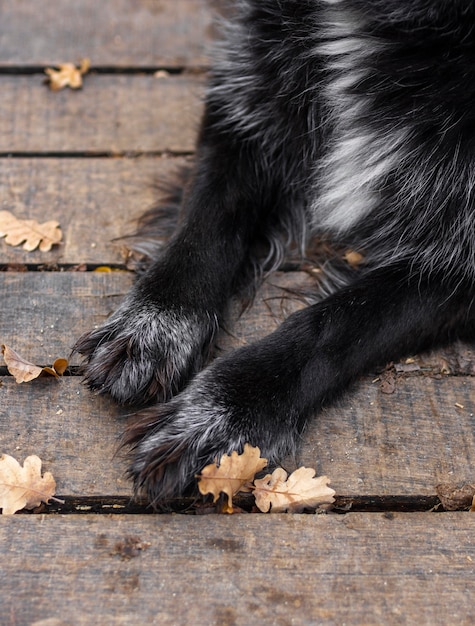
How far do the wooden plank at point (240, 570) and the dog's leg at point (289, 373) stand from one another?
13 cm

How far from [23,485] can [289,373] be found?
645 millimetres

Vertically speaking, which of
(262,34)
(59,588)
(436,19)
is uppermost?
(436,19)

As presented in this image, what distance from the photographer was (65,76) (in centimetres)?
276

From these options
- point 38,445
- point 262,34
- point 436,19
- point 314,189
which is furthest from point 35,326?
point 436,19

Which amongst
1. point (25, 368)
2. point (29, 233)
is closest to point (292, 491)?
point (25, 368)

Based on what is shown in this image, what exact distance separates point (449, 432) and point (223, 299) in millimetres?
676

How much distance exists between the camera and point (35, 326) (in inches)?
77.7

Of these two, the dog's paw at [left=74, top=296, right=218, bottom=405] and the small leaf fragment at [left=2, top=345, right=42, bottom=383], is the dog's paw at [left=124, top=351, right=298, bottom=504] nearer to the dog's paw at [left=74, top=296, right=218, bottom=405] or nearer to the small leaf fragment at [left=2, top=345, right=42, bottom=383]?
the dog's paw at [left=74, top=296, right=218, bottom=405]

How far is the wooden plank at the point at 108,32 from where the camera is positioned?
2873 mm

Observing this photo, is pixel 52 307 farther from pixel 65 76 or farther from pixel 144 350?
pixel 65 76

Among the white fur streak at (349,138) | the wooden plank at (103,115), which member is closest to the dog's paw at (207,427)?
the white fur streak at (349,138)

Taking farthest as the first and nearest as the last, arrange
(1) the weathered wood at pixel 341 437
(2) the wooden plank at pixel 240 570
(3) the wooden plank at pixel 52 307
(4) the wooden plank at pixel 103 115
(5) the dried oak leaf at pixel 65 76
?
(5) the dried oak leaf at pixel 65 76 < (4) the wooden plank at pixel 103 115 < (3) the wooden plank at pixel 52 307 < (1) the weathered wood at pixel 341 437 < (2) the wooden plank at pixel 240 570

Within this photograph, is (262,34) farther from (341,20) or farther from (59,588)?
(59,588)

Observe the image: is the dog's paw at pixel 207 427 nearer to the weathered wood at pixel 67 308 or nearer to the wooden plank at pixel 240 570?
the wooden plank at pixel 240 570
